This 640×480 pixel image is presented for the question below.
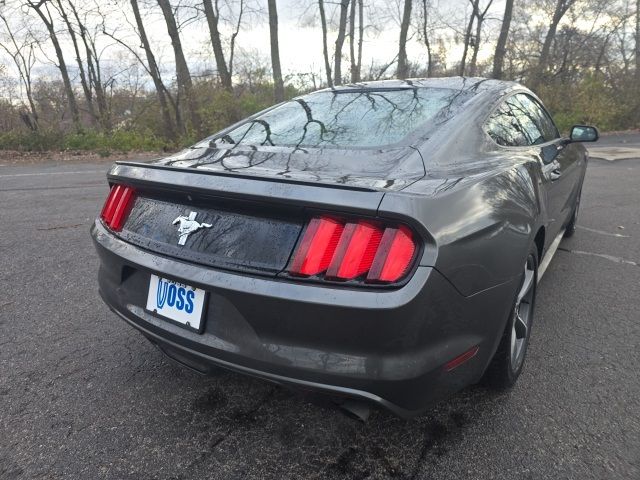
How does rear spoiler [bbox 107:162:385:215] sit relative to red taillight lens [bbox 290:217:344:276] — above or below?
above

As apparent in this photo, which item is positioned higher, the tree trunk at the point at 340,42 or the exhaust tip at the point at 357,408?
the tree trunk at the point at 340,42

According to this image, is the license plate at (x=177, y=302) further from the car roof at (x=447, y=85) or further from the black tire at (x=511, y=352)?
the car roof at (x=447, y=85)

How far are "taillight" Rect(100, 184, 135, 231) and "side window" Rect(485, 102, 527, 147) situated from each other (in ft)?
5.66

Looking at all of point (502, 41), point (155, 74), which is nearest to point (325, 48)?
point (502, 41)

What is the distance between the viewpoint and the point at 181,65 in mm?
15570

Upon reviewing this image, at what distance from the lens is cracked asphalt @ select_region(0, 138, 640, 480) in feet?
5.55

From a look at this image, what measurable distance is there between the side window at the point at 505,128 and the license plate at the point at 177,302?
1609mm

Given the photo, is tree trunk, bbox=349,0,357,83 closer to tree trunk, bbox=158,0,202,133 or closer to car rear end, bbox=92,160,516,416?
tree trunk, bbox=158,0,202,133

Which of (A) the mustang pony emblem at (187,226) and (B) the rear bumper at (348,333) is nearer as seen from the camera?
(B) the rear bumper at (348,333)

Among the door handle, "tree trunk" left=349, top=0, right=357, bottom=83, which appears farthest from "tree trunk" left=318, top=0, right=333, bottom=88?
the door handle

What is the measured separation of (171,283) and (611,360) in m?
2.21

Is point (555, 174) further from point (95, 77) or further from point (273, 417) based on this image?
point (95, 77)

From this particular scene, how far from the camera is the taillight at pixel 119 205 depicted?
6.46ft

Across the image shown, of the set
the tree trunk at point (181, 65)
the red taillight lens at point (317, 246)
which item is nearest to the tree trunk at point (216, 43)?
the tree trunk at point (181, 65)
